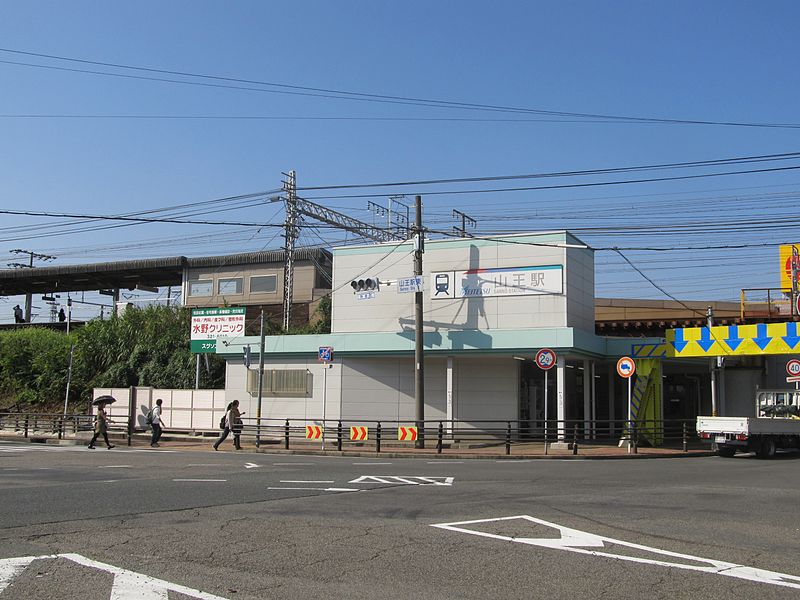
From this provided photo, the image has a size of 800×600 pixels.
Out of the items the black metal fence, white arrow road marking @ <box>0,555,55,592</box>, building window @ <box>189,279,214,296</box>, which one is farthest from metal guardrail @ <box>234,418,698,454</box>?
building window @ <box>189,279,214,296</box>

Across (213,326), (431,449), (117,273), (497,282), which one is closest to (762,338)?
(497,282)

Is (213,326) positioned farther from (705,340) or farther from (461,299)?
(705,340)

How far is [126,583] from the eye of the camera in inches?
266

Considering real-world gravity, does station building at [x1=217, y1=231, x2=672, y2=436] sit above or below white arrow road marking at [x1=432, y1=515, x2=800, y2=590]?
above

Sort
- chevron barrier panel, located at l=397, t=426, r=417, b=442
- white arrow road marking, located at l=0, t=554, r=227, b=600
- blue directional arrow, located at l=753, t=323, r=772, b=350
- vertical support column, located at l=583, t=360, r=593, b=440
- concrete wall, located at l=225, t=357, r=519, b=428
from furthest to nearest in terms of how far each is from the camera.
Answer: concrete wall, located at l=225, t=357, r=519, b=428, vertical support column, located at l=583, t=360, r=593, b=440, blue directional arrow, located at l=753, t=323, r=772, b=350, chevron barrier panel, located at l=397, t=426, r=417, b=442, white arrow road marking, located at l=0, t=554, r=227, b=600

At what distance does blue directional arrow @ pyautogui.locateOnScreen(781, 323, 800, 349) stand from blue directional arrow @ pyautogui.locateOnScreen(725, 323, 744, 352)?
1.42 m

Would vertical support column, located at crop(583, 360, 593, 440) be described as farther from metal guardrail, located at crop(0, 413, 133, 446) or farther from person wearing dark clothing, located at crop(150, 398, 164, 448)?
metal guardrail, located at crop(0, 413, 133, 446)

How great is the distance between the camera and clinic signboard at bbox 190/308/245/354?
3266 centimetres

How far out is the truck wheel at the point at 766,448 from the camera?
23.6 m

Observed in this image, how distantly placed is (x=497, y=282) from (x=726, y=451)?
9207 mm

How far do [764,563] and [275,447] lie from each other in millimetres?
20111

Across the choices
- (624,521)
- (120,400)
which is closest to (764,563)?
(624,521)

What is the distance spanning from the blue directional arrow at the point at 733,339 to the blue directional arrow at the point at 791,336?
4.66 ft

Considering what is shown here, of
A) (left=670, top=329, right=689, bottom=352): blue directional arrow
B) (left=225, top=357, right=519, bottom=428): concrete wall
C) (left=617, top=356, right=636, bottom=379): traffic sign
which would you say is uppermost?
(left=670, top=329, right=689, bottom=352): blue directional arrow
